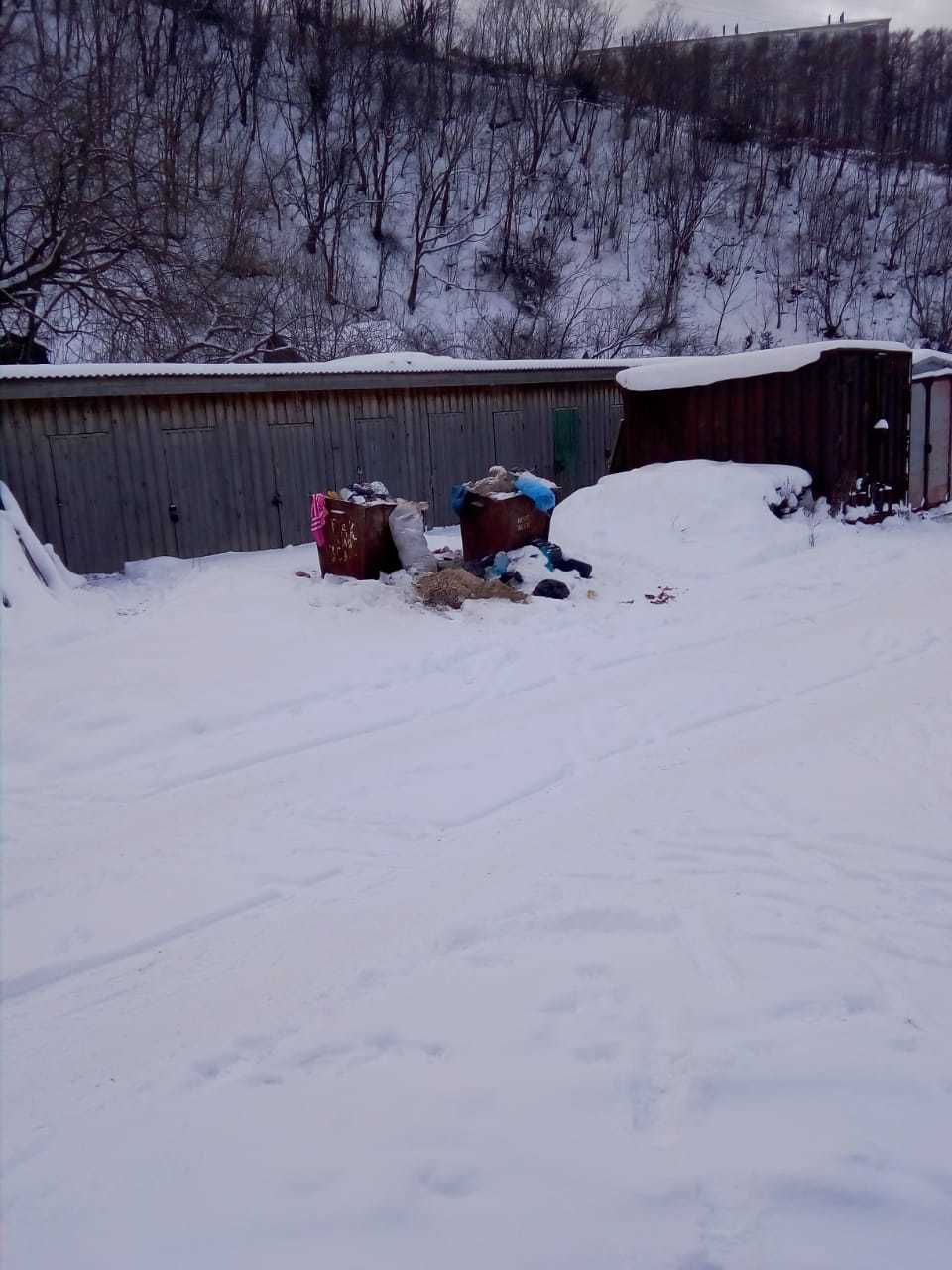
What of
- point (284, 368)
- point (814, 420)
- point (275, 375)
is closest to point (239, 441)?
point (275, 375)

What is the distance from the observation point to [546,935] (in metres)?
3.28

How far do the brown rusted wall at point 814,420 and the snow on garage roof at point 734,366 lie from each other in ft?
0.28

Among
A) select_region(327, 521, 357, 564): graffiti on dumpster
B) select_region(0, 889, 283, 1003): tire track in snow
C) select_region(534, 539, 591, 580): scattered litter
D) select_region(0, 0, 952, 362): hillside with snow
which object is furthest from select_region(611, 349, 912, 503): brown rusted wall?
select_region(0, 0, 952, 362): hillside with snow

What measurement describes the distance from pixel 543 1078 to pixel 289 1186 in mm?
776

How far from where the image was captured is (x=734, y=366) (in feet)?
41.5

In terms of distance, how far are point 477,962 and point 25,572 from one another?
6.34 metres

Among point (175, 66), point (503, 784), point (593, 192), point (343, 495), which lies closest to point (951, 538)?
point (343, 495)

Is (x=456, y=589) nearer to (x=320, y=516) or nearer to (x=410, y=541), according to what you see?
(x=410, y=541)

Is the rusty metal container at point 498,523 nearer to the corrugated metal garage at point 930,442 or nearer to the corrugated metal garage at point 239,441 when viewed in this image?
the corrugated metal garage at point 239,441

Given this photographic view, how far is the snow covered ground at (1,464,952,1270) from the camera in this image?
2184 mm

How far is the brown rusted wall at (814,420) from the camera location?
12148mm

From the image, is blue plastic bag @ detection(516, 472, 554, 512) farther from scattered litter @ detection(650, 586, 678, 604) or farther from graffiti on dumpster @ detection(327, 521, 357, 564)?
graffiti on dumpster @ detection(327, 521, 357, 564)

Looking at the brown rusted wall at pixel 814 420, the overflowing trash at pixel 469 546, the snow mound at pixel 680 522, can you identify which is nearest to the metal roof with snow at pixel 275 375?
the brown rusted wall at pixel 814 420

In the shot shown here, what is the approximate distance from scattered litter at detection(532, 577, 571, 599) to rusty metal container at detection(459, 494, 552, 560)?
0.92m
